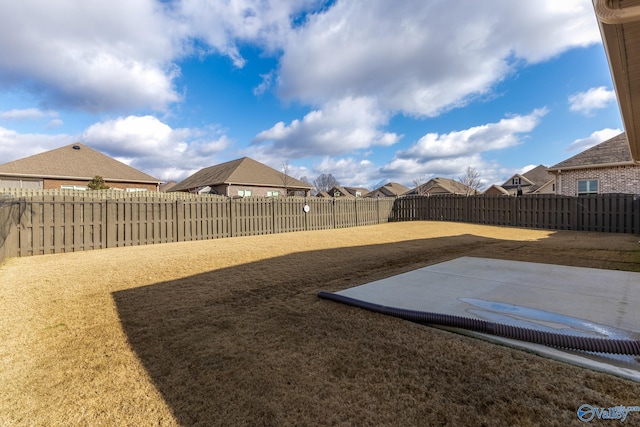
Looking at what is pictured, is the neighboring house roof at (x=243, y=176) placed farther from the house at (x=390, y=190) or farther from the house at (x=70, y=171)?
the house at (x=390, y=190)

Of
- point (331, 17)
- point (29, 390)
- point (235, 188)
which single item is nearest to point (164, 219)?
point (29, 390)

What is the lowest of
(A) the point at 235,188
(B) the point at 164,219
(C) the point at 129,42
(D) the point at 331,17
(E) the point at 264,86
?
(B) the point at 164,219

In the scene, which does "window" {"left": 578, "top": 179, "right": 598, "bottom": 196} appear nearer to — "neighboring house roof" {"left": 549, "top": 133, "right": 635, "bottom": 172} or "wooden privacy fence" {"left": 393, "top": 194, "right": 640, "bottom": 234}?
"neighboring house roof" {"left": 549, "top": 133, "right": 635, "bottom": 172}

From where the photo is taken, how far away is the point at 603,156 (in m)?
15.7

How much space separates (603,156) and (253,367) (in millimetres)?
21209

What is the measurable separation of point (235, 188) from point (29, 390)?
84.3 feet

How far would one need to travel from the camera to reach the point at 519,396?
6.04ft

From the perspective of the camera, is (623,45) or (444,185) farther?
(444,185)

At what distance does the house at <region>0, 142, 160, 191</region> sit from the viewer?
19.0m

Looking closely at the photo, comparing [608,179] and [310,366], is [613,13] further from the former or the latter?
[608,179]

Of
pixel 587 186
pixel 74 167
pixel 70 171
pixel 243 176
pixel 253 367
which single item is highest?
pixel 243 176

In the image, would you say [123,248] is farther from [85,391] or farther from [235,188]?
[235,188]

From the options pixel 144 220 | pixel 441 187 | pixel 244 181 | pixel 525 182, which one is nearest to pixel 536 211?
pixel 144 220

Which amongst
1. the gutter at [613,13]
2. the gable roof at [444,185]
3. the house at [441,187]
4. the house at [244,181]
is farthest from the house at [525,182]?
the gutter at [613,13]
